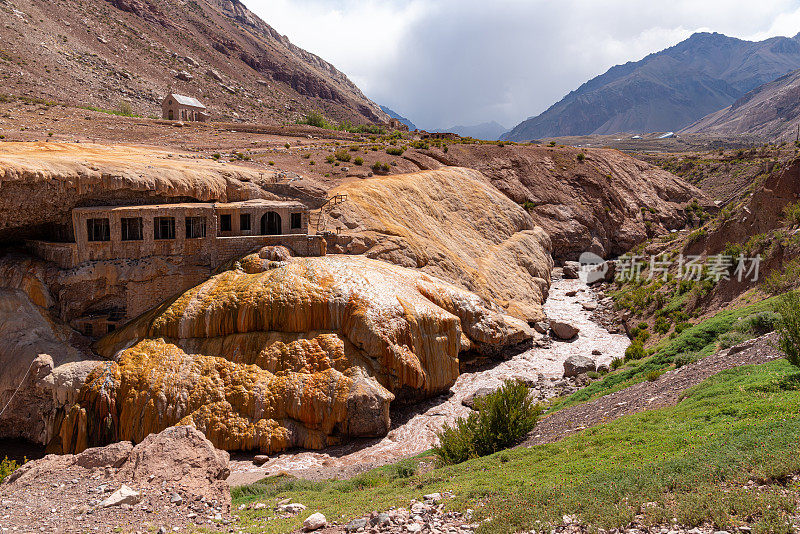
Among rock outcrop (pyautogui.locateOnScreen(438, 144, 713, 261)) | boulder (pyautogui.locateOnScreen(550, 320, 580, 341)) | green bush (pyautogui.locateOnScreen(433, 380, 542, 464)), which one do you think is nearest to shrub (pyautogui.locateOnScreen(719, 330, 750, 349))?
green bush (pyautogui.locateOnScreen(433, 380, 542, 464))

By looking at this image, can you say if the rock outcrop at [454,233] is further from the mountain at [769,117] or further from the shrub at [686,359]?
the mountain at [769,117]

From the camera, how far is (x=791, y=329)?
11.5 meters

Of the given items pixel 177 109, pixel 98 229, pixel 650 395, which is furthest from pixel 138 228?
pixel 177 109

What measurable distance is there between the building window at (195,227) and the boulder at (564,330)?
19682mm

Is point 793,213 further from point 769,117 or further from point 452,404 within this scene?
point 769,117

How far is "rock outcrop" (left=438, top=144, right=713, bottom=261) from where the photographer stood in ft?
147

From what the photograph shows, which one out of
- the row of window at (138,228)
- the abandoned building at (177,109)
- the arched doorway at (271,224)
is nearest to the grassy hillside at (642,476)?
the row of window at (138,228)

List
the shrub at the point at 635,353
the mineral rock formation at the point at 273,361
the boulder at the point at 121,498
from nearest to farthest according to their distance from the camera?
the boulder at the point at 121,498 → the mineral rock formation at the point at 273,361 → the shrub at the point at 635,353

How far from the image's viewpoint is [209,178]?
23.7m

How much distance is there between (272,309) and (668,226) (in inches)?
1771

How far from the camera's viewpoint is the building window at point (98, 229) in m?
19.7

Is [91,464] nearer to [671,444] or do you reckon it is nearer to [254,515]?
[254,515]

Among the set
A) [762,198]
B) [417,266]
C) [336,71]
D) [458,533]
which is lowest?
[458,533]

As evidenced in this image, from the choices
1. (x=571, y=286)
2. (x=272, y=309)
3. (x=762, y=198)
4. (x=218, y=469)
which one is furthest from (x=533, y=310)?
(x=218, y=469)
